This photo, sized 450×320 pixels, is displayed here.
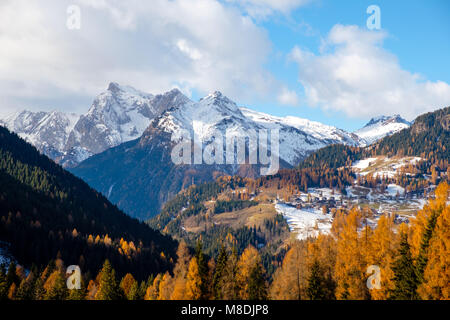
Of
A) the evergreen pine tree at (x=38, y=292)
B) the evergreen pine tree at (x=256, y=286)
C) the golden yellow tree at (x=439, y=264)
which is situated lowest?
the evergreen pine tree at (x=38, y=292)

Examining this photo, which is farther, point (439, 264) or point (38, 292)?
point (38, 292)

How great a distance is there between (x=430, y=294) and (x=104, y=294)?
62.1m

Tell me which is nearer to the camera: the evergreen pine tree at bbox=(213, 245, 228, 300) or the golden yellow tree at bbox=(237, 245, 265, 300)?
the evergreen pine tree at bbox=(213, 245, 228, 300)

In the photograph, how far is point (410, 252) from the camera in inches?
2413

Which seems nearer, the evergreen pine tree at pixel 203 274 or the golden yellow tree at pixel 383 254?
the golden yellow tree at pixel 383 254

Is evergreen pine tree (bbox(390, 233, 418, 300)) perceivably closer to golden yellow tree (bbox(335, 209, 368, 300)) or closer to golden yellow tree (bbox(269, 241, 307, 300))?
golden yellow tree (bbox(335, 209, 368, 300))

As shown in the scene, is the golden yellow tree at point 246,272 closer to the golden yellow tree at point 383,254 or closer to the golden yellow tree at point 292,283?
the golden yellow tree at point 292,283

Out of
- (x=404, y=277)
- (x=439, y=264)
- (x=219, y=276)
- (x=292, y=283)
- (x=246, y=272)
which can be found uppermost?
(x=439, y=264)

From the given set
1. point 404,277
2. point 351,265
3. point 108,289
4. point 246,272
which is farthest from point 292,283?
point 108,289

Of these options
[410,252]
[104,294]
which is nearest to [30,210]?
[104,294]

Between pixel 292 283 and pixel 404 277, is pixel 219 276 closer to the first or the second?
pixel 292 283

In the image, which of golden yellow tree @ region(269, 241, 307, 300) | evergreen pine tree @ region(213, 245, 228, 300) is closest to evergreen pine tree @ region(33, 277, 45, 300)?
evergreen pine tree @ region(213, 245, 228, 300)

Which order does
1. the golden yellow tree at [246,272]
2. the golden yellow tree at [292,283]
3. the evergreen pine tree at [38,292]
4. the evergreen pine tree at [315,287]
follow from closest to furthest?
the evergreen pine tree at [315,287]
the golden yellow tree at [292,283]
the golden yellow tree at [246,272]
the evergreen pine tree at [38,292]

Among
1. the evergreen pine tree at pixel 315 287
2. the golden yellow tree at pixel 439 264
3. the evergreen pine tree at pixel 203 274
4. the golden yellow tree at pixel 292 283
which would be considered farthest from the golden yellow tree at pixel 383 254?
the evergreen pine tree at pixel 203 274
